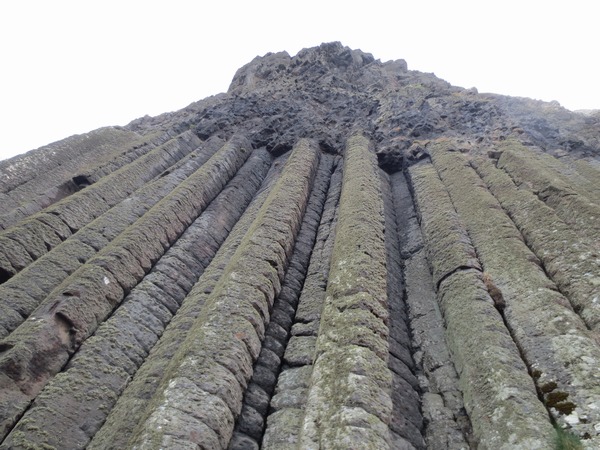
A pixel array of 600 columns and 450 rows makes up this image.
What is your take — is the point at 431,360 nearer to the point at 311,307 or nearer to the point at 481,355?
the point at 481,355

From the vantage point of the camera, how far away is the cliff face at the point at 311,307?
17.2ft

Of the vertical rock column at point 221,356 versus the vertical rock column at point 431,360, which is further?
the vertical rock column at point 431,360

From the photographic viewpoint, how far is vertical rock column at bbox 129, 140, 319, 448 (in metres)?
4.91

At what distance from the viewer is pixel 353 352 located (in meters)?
5.83

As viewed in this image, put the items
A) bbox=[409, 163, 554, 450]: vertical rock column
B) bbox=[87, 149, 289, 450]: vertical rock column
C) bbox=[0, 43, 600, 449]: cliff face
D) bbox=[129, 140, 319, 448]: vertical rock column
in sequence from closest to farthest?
bbox=[409, 163, 554, 450]: vertical rock column → bbox=[129, 140, 319, 448]: vertical rock column → bbox=[0, 43, 600, 449]: cliff face → bbox=[87, 149, 289, 450]: vertical rock column

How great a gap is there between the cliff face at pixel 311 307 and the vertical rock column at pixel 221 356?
0.10 ft

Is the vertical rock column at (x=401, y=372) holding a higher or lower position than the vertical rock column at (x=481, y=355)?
lower

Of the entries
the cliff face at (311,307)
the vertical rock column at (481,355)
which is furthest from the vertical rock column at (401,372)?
the vertical rock column at (481,355)

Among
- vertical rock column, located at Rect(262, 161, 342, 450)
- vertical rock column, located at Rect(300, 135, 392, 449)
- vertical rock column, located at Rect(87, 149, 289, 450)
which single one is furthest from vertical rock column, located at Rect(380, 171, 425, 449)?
vertical rock column, located at Rect(87, 149, 289, 450)

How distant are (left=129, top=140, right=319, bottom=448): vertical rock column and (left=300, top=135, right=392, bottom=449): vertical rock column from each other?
1039 mm

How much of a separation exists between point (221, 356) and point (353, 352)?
6.03ft

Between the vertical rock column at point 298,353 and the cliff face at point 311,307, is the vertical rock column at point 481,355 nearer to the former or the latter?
the cliff face at point 311,307

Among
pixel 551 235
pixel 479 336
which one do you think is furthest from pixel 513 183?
pixel 479 336

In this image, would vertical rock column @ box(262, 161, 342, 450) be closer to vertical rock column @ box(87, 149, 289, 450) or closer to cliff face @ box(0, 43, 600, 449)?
cliff face @ box(0, 43, 600, 449)
